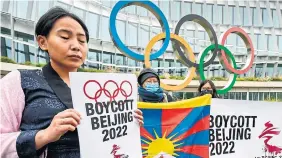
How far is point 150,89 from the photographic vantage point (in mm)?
4004

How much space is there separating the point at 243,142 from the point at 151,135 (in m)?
1.14

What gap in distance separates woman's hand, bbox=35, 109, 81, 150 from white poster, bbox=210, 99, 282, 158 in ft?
7.42

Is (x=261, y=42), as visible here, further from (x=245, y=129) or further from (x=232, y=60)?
(x=245, y=129)

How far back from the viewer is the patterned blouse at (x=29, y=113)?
1153 mm

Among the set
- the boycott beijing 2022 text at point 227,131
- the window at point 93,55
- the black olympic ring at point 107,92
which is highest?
the window at point 93,55

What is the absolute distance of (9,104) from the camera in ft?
3.91

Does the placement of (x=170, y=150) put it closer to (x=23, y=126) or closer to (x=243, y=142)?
(x=243, y=142)

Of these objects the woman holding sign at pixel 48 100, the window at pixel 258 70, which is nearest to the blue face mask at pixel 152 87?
the woman holding sign at pixel 48 100

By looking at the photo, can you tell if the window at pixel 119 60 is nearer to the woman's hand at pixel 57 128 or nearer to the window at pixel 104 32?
the window at pixel 104 32

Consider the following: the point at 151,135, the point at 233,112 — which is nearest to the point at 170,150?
the point at 151,135

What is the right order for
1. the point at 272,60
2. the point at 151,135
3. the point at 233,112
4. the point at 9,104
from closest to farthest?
1. the point at 9,104
2. the point at 151,135
3. the point at 233,112
4. the point at 272,60

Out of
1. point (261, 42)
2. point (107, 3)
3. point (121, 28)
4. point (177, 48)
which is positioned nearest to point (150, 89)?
point (177, 48)

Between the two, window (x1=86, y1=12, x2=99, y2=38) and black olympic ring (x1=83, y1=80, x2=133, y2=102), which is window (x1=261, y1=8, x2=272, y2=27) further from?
black olympic ring (x1=83, y1=80, x2=133, y2=102)

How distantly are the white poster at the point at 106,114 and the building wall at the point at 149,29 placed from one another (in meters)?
17.6
